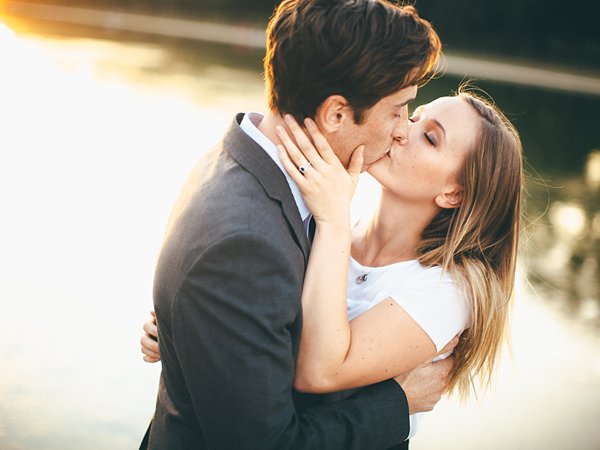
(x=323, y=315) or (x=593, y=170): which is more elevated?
(x=593, y=170)

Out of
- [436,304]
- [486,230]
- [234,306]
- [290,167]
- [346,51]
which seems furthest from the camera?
[486,230]

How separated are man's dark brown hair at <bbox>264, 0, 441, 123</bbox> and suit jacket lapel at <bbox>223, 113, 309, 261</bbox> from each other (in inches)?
7.4

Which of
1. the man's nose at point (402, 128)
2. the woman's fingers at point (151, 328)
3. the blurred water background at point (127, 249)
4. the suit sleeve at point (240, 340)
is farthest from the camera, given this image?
the blurred water background at point (127, 249)

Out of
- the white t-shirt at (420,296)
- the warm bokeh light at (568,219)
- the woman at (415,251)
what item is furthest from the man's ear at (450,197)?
the warm bokeh light at (568,219)

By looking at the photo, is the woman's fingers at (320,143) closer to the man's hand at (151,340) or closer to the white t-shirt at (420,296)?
the white t-shirt at (420,296)

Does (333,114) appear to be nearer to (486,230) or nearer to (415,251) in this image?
(415,251)

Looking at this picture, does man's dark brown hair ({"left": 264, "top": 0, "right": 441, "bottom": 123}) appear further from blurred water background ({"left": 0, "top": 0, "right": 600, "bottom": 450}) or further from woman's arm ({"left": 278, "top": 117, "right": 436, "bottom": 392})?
blurred water background ({"left": 0, "top": 0, "right": 600, "bottom": 450})

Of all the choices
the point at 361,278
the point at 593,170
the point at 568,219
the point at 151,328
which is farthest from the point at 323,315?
the point at 593,170

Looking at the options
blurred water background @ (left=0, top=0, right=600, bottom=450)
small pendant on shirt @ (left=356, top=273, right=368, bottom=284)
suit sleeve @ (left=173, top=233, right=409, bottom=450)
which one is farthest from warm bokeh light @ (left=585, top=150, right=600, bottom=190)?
suit sleeve @ (left=173, top=233, right=409, bottom=450)

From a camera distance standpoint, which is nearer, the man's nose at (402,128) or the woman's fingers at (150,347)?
the man's nose at (402,128)

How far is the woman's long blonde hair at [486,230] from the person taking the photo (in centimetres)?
244

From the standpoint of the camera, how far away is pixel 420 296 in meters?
2.25

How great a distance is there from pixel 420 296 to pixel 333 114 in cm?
68

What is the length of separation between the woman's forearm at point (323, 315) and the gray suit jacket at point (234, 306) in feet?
0.32
